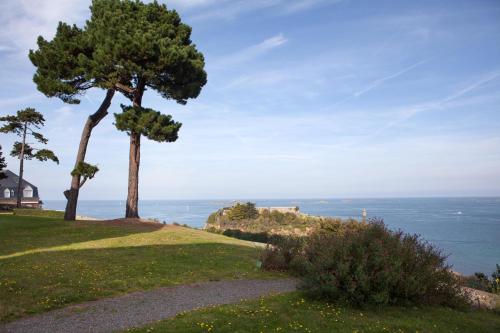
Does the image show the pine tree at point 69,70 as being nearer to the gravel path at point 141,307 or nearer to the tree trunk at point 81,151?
the tree trunk at point 81,151

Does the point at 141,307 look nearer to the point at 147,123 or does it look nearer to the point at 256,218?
the point at 147,123

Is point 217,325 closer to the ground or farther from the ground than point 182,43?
closer to the ground

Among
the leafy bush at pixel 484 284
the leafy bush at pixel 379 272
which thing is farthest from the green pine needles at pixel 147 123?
the leafy bush at pixel 484 284

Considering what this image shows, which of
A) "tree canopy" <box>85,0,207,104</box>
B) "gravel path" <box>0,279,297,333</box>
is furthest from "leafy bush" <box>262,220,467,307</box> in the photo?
"tree canopy" <box>85,0,207,104</box>

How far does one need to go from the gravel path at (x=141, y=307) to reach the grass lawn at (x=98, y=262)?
1.66 feet

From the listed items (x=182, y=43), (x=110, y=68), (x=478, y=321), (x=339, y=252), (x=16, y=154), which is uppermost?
(x=182, y=43)

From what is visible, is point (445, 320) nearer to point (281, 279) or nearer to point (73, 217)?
point (281, 279)

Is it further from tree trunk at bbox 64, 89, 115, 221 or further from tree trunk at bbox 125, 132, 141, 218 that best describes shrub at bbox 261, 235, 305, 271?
tree trunk at bbox 64, 89, 115, 221

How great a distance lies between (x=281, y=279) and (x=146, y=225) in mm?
12199

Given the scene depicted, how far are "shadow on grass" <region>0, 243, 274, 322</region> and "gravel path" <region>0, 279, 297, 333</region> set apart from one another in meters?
0.48

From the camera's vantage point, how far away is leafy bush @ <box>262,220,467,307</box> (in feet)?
26.8

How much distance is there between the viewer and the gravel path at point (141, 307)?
673cm

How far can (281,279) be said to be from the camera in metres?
11.2

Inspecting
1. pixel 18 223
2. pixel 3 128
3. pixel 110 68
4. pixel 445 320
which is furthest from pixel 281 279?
pixel 3 128
